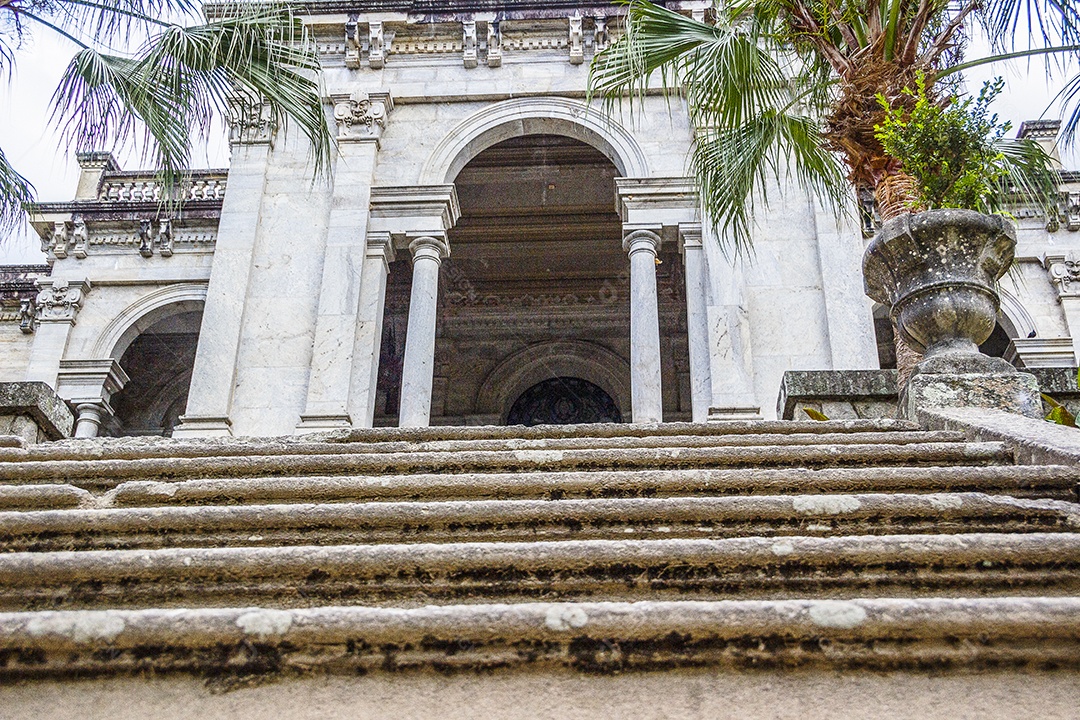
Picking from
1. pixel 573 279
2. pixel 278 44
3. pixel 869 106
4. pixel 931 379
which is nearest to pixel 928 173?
pixel 869 106

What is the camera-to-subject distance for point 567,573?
2.59 m

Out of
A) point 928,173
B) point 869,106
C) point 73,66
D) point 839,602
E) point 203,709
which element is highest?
point 73,66

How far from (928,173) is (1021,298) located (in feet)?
23.1

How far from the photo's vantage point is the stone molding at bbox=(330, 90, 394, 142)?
412 inches

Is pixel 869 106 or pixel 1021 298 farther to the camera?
pixel 1021 298

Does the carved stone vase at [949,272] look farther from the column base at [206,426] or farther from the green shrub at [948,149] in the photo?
the column base at [206,426]

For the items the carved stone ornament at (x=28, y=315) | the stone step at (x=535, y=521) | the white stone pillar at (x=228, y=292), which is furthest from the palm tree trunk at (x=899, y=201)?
the carved stone ornament at (x=28, y=315)

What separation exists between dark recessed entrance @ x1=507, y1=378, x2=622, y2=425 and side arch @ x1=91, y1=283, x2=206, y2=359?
18.4 feet

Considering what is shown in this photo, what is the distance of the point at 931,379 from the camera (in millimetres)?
4777

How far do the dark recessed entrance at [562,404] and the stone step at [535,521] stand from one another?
39.7 ft

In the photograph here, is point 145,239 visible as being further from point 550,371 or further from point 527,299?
point 550,371

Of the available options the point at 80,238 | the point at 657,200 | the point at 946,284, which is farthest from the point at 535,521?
the point at 80,238

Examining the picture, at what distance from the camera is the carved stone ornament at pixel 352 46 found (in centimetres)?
1089

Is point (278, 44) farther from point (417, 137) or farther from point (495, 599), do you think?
point (495, 599)
